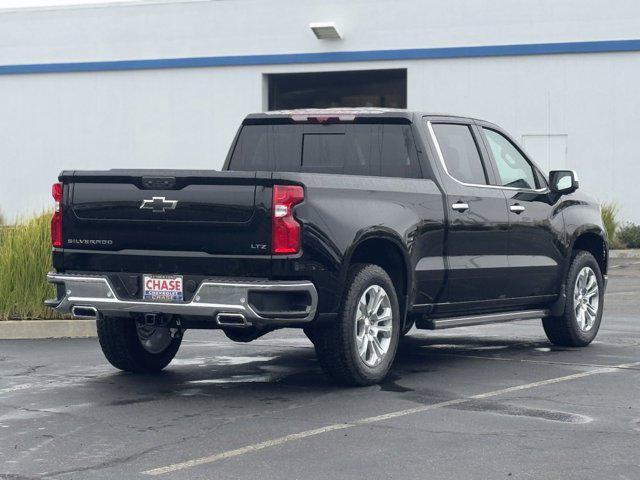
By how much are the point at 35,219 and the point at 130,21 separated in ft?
78.0

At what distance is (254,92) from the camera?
36.1 metres

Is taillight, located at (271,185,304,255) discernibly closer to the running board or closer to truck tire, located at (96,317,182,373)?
truck tire, located at (96,317,182,373)

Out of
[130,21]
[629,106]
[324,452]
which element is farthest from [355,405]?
[130,21]

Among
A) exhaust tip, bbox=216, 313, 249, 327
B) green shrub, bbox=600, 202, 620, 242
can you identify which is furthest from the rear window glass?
green shrub, bbox=600, 202, 620, 242

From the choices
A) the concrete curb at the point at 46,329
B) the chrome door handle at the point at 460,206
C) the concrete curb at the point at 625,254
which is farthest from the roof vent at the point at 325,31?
the chrome door handle at the point at 460,206

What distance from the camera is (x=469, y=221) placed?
1066 centimetres

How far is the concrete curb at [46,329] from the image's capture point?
13.1 m

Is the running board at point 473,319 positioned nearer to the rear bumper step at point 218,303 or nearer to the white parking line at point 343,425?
the white parking line at point 343,425

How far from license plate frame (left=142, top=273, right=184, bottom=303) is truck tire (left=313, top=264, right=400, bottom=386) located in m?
0.99

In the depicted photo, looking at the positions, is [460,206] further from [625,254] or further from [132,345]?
[625,254]

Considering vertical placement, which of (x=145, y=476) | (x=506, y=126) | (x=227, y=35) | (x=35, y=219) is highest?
(x=227, y=35)

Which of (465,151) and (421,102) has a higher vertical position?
(421,102)

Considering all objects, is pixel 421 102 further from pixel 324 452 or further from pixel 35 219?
pixel 324 452

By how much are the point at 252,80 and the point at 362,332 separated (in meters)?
27.0
